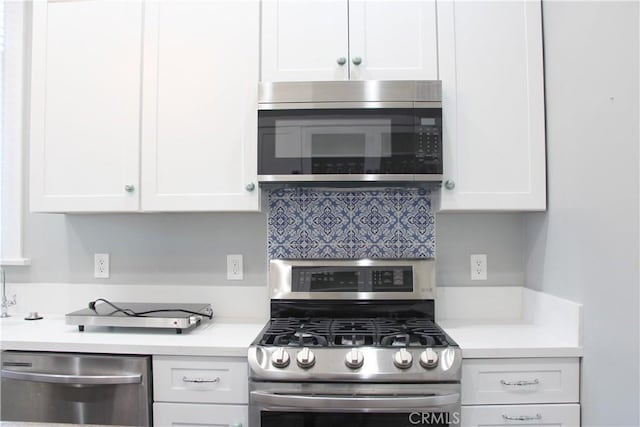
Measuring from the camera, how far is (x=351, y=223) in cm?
200

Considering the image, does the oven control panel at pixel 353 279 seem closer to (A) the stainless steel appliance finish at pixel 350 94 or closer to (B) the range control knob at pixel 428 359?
(B) the range control knob at pixel 428 359

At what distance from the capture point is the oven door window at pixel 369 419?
138 cm

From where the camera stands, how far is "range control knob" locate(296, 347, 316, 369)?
1384 mm

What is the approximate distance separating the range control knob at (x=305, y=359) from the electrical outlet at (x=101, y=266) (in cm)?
123

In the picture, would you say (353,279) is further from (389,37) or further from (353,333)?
(389,37)

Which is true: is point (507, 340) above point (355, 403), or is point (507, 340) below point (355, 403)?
above

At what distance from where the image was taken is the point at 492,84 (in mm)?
1727

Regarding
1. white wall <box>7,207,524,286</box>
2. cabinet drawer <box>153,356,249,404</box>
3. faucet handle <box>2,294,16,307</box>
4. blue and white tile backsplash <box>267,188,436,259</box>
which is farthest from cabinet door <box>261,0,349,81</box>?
faucet handle <box>2,294,16,307</box>

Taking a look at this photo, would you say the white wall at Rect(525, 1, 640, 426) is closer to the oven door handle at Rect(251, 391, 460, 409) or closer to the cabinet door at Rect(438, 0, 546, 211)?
the cabinet door at Rect(438, 0, 546, 211)

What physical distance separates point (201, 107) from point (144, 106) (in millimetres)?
248

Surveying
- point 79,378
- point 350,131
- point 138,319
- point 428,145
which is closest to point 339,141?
point 350,131

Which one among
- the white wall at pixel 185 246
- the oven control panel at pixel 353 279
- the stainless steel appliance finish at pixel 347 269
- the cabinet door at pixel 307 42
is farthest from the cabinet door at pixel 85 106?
the oven control panel at pixel 353 279

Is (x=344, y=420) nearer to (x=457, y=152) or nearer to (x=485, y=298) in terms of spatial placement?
(x=485, y=298)

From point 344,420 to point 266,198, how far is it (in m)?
0.98
